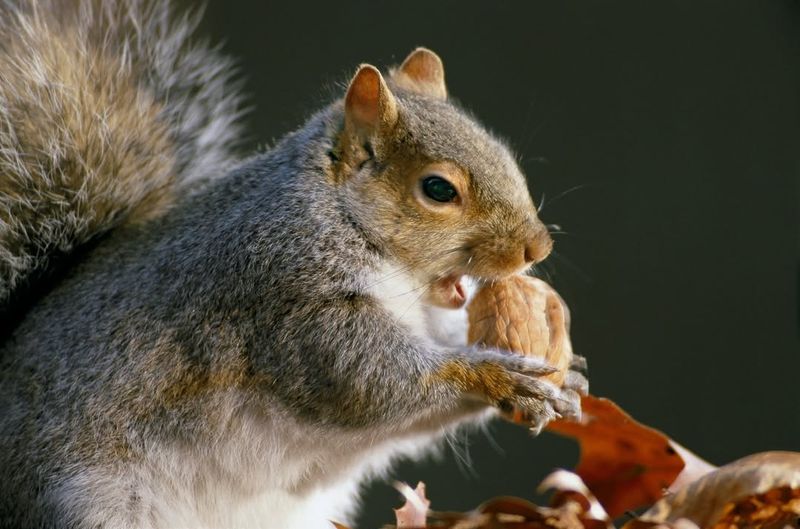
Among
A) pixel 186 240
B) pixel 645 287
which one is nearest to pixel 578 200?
pixel 645 287

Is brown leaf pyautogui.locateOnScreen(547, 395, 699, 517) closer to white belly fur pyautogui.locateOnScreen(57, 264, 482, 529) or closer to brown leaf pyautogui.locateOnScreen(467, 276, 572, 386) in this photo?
brown leaf pyautogui.locateOnScreen(467, 276, 572, 386)

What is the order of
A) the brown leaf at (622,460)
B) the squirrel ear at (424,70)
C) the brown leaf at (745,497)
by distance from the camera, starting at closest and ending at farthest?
the brown leaf at (745,497), the brown leaf at (622,460), the squirrel ear at (424,70)

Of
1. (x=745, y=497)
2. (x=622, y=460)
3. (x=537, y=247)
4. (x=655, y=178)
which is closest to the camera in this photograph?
(x=745, y=497)

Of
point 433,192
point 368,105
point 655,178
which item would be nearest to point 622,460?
point 433,192

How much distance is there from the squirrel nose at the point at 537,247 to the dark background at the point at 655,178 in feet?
4.29

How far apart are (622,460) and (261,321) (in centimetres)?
40

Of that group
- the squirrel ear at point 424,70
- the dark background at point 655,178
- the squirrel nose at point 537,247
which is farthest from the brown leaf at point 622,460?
the dark background at point 655,178

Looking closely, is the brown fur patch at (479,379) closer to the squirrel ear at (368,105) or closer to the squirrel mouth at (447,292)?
the squirrel mouth at (447,292)

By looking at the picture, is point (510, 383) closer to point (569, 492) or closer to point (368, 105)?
point (569, 492)

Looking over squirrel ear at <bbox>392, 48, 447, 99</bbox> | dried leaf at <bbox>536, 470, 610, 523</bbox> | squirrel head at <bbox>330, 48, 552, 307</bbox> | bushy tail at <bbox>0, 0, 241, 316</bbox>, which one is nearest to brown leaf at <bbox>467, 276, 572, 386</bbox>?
squirrel head at <bbox>330, 48, 552, 307</bbox>

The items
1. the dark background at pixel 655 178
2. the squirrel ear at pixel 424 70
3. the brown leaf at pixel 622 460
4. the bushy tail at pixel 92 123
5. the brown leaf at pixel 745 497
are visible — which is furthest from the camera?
the dark background at pixel 655 178

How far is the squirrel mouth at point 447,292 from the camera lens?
1.09 m

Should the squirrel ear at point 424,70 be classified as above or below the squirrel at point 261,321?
above

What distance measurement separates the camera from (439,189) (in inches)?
42.3
